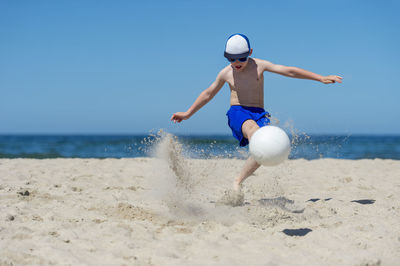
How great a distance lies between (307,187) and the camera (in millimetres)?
5281

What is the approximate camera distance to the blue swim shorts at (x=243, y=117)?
3.88 meters

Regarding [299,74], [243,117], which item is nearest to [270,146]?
[243,117]

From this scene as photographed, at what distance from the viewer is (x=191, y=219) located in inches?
135

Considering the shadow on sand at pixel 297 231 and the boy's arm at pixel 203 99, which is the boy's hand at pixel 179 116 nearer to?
the boy's arm at pixel 203 99

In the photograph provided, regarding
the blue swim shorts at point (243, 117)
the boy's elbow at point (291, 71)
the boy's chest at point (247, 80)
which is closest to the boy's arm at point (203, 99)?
the boy's chest at point (247, 80)

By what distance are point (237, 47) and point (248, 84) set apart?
45 cm

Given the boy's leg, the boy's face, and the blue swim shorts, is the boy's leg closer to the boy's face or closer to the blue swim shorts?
the blue swim shorts

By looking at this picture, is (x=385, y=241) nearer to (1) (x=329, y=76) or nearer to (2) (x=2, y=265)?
(1) (x=329, y=76)

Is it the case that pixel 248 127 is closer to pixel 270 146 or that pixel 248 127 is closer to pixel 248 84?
pixel 248 84

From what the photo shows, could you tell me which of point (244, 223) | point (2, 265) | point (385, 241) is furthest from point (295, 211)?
point (2, 265)

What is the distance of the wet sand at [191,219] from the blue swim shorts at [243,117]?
712 mm

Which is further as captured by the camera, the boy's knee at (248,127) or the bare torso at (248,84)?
the bare torso at (248,84)

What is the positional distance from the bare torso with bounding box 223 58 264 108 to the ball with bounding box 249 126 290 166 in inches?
37.0

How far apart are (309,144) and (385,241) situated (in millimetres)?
2104
